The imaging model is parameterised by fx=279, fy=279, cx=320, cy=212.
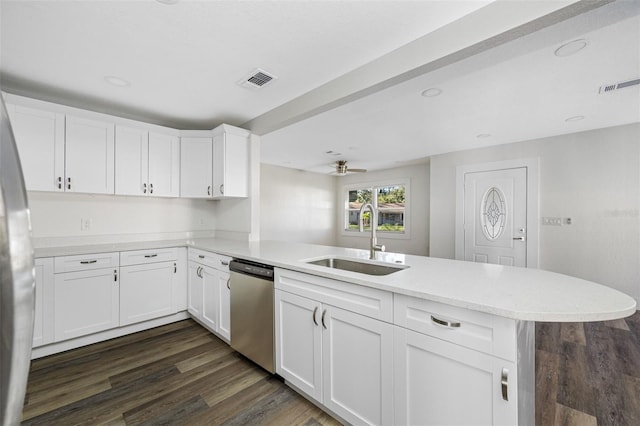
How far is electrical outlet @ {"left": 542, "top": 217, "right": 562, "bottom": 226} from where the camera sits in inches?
155

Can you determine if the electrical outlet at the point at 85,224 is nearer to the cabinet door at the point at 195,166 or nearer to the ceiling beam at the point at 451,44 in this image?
the cabinet door at the point at 195,166

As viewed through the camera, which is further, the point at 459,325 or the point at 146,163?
the point at 146,163

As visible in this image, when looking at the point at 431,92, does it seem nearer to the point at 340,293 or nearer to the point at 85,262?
the point at 340,293

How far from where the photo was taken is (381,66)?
2.00 m

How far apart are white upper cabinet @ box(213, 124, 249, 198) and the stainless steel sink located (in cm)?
159

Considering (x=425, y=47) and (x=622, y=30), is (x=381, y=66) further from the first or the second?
(x=622, y=30)

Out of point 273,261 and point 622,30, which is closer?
point 622,30

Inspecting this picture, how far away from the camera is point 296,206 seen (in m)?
6.60

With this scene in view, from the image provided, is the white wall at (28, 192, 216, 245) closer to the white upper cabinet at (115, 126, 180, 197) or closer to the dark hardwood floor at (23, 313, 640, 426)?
the white upper cabinet at (115, 126, 180, 197)

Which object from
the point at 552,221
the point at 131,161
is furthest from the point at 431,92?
the point at 131,161

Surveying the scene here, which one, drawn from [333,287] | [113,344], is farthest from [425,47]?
[113,344]

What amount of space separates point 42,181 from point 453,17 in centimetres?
349

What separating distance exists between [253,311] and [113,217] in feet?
7.15

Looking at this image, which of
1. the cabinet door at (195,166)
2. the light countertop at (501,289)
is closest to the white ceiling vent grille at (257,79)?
the cabinet door at (195,166)
